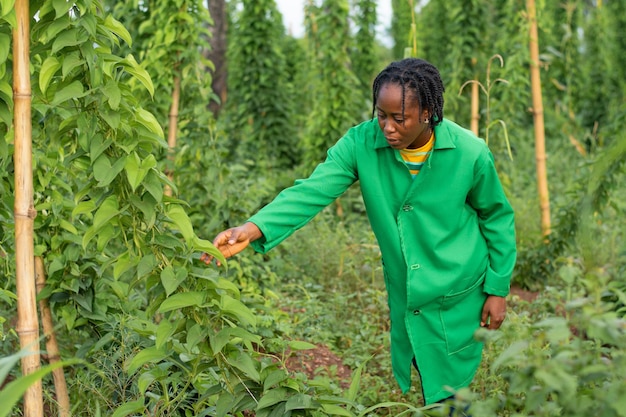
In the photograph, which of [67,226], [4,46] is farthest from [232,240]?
[67,226]

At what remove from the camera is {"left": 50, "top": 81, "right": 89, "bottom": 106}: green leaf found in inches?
76.4

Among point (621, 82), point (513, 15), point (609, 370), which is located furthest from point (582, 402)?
point (621, 82)

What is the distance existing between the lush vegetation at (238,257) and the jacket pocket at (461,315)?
0.65ft

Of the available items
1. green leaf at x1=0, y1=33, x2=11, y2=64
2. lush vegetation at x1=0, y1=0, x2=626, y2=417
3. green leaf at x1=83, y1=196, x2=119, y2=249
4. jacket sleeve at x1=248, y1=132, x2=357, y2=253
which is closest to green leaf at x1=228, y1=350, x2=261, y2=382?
lush vegetation at x1=0, y1=0, x2=626, y2=417

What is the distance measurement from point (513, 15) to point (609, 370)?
4572 mm

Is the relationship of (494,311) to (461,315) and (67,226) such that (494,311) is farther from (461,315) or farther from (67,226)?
(67,226)

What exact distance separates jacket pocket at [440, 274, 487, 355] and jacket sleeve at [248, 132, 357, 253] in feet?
1.78

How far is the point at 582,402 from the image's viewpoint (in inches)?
57.2

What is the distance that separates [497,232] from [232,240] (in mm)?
972

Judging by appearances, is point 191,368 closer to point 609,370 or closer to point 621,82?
point 609,370

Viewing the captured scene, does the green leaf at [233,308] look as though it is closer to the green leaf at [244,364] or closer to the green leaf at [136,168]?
the green leaf at [244,364]

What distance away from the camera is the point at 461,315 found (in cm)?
255

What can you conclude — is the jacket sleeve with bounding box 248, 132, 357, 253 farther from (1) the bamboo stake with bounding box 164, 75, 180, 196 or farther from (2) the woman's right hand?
(1) the bamboo stake with bounding box 164, 75, 180, 196

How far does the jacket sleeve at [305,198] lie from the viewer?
2.22 meters
